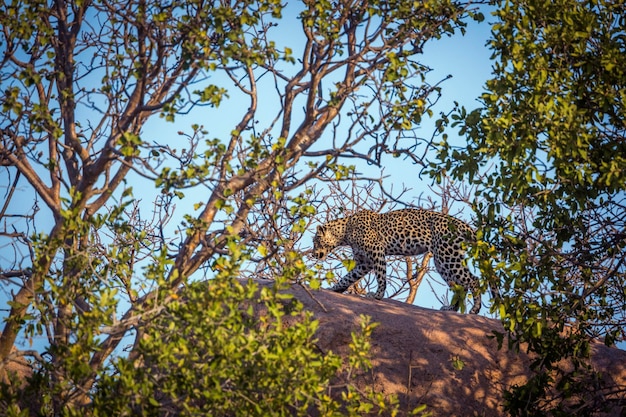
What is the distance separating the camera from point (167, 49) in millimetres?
10367

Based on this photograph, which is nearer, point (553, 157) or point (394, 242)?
point (553, 157)

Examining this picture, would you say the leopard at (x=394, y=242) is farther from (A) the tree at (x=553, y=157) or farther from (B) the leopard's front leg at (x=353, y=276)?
(A) the tree at (x=553, y=157)

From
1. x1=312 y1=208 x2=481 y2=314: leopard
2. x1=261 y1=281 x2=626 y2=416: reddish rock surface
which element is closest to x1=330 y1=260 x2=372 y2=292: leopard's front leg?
x1=312 y1=208 x2=481 y2=314: leopard

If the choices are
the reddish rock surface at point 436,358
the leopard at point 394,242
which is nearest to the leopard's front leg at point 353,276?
the leopard at point 394,242

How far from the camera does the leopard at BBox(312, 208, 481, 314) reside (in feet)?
46.2

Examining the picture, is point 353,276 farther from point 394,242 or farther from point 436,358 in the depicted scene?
A: point 436,358

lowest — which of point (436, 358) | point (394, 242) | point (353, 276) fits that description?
point (436, 358)

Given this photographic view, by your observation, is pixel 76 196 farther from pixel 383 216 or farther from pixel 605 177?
pixel 383 216

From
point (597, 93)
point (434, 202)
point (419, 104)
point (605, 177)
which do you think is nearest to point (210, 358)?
point (419, 104)

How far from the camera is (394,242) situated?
1429 cm

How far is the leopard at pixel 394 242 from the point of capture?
46.2ft

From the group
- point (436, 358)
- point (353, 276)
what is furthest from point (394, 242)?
point (436, 358)

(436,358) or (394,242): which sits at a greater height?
(394,242)

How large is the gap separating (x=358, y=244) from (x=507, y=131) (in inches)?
205
